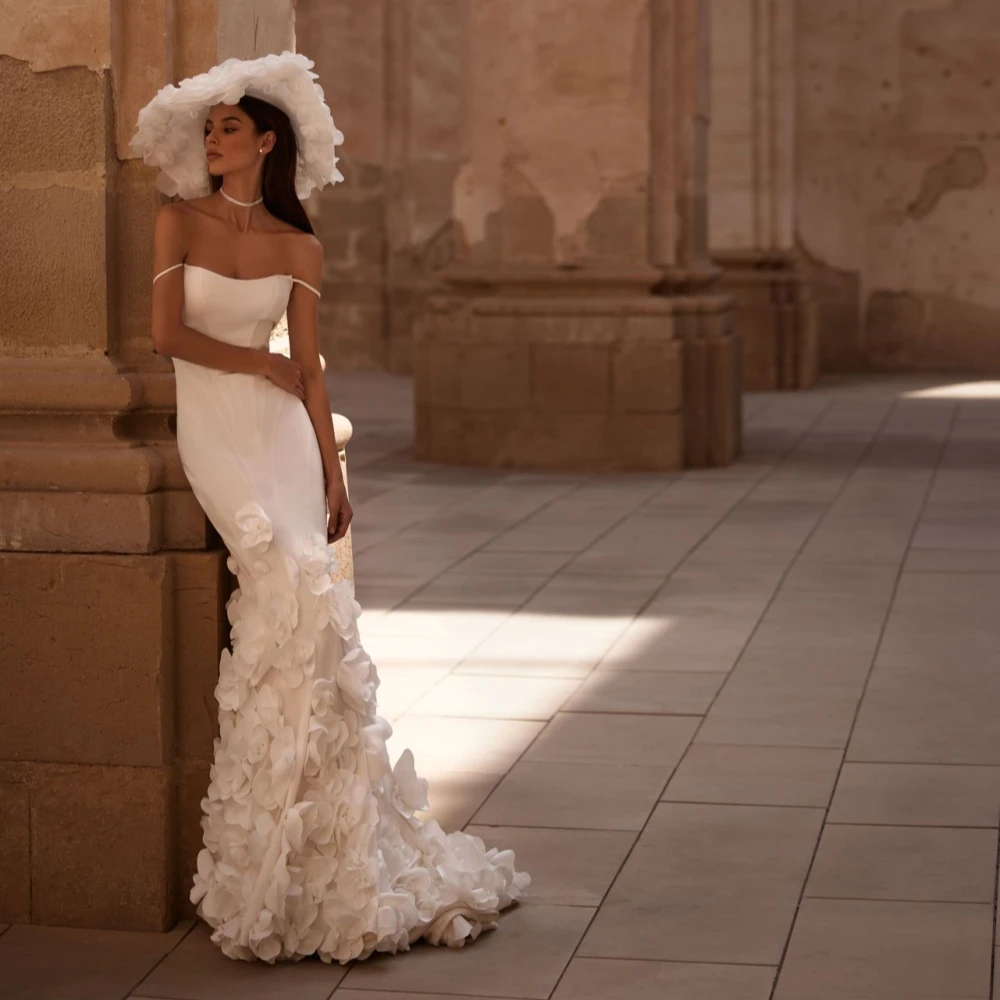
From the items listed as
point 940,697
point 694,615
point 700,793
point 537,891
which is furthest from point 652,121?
point 537,891

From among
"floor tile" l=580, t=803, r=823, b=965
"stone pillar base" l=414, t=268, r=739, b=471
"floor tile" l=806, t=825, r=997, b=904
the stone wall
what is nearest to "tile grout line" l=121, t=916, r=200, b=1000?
"floor tile" l=580, t=803, r=823, b=965

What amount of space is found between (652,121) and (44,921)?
8223mm

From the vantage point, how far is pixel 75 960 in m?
4.09

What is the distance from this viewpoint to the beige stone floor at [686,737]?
4.00 m

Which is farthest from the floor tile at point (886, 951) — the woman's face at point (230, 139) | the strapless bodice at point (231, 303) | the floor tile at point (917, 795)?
the woman's face at point (230, 139)

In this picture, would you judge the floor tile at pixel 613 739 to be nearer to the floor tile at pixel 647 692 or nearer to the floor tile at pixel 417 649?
the floor tile at pixel 647 692

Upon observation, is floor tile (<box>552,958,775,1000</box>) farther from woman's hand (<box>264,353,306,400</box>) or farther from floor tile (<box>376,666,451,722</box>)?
floor tile (<box>376,666,451,722</box>)

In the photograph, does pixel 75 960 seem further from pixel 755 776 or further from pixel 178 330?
pixel 755 776

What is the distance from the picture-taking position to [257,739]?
4.04 metres

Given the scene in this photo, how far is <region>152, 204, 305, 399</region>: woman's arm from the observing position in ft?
13.3

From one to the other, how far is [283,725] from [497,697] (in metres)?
2.22

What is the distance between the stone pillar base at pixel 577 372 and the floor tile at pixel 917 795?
6.45m

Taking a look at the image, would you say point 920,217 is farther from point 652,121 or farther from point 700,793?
point 700,793

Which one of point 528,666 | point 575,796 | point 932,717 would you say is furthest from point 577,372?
point 575,796
